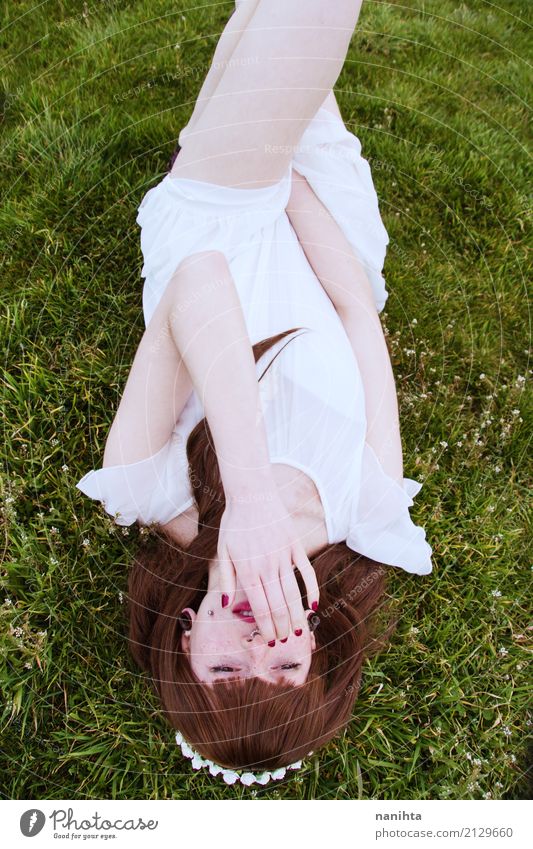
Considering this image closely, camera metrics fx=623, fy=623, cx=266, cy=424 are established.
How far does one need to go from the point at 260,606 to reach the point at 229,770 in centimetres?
39

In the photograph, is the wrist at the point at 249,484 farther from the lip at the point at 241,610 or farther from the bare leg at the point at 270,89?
the bare leg at the point at 270,89

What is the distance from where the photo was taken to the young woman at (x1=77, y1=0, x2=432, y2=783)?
3.68 ft

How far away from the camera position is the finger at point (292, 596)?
111 cm

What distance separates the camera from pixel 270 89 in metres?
1.13

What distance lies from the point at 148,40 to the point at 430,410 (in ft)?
4.32

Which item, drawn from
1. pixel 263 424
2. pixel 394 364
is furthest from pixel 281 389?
pixel 394 364

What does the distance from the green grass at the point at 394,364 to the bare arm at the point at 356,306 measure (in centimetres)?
26
